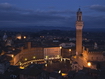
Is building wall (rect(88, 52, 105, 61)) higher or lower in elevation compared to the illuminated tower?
lower

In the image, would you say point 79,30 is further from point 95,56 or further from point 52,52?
point 52,52

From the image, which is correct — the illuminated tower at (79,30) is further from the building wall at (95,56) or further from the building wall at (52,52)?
the building wall at (52,52)

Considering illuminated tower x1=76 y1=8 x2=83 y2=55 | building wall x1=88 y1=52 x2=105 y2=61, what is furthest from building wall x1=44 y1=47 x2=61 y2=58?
building wall x1=88 y1=52 x2=105 y2=61

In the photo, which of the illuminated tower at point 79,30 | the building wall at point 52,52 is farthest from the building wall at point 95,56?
Answer: the building wall at point 52,52

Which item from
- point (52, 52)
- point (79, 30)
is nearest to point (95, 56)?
point (79, 30)

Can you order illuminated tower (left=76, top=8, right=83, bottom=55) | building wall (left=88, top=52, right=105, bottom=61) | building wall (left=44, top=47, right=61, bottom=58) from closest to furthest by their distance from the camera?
building wall (left=88, top=52, right=105, bottom=61) → illuminated tower (left=76, top=8, right=83, bottom=55) → building wall (left=44, top=47, right=61, bottom=58)

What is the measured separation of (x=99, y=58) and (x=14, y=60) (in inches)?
542

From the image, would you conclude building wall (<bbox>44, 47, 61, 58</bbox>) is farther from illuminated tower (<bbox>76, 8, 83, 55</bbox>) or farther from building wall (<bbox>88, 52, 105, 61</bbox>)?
building wall (<bbox>88, 52, 105, 61</bbox>)

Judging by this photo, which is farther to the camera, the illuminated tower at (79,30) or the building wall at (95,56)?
the illuminated tower at (79,30)

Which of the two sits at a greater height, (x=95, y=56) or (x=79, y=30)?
(x=79, y=30)

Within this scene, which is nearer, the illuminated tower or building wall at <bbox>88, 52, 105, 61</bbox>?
building wall at <bbox>88, 52, 105, 61</bbox>

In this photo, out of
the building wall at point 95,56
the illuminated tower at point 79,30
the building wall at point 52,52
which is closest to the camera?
the building wall at point 95,56

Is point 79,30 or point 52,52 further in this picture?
point 52,52

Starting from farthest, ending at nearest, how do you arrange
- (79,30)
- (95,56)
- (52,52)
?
(52,52) → (79,30) → (95,56)
